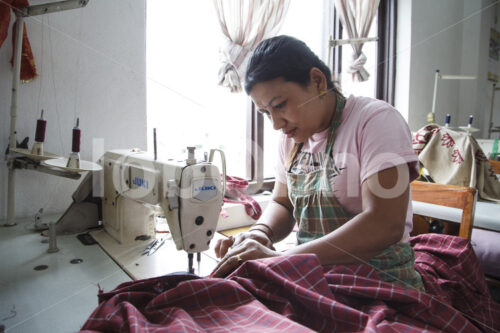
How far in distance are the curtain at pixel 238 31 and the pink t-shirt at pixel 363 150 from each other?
845mm

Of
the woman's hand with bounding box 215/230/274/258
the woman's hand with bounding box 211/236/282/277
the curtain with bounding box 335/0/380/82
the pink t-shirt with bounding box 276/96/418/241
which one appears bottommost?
the woman's hand with bounding box 215/230/274/258

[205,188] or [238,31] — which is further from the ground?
[238,31]

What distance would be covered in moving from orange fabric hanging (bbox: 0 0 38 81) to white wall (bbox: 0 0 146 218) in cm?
3

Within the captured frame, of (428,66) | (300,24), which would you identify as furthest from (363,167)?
(428,66)

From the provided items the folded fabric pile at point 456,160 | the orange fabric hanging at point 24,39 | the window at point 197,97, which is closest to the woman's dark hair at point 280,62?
the window at point 197,97

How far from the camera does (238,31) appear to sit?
1.66 m

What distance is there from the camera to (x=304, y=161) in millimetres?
931

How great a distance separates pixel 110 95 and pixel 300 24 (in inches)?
59.2

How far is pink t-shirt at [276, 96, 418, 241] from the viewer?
0.70 m

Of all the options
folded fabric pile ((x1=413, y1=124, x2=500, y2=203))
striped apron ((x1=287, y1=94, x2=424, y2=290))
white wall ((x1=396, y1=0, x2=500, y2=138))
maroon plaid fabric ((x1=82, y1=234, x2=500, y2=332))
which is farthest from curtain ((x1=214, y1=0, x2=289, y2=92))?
white wall ((x1=396, y1=0, x2=500, y2=138))

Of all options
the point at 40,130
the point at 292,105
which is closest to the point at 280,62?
the point at 292,105

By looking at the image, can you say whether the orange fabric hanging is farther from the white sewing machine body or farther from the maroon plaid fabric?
the maroon plaid fabric

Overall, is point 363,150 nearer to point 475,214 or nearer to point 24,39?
point 475,214

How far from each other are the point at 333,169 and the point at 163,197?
1.53 ft
